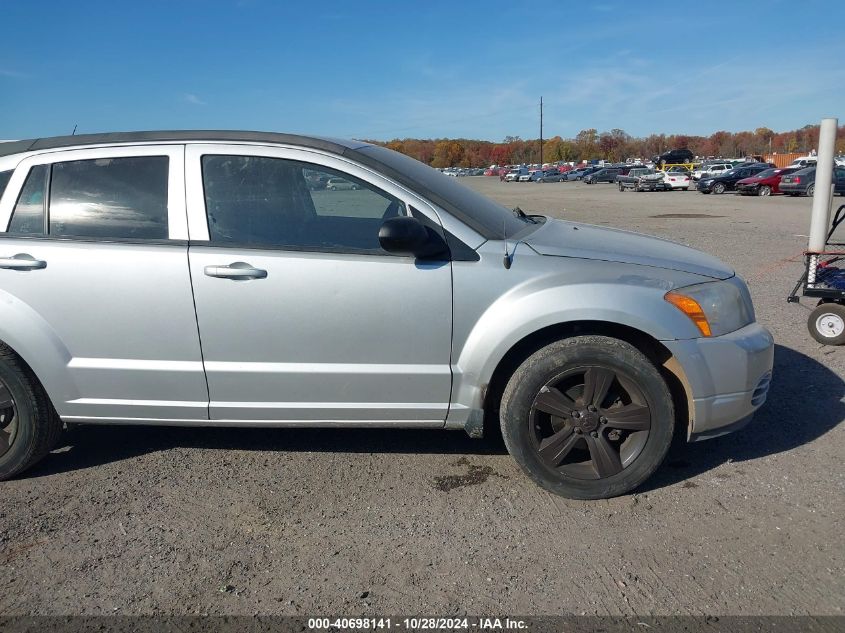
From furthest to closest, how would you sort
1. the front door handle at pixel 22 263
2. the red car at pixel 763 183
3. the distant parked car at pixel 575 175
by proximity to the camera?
1. the distant parked car at pixel 575 175
2. the red car at pixel 763 183
3. the front door handle at pixel 22 263

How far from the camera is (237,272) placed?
3.42m

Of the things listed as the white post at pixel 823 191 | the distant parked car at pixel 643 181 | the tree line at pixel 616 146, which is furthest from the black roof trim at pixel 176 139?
the tree line at pixel 616 146

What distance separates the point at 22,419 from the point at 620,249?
130 inches

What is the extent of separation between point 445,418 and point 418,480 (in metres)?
0.43

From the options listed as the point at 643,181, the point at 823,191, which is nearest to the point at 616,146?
the point at 643,181

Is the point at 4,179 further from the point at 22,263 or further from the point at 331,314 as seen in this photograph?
the point at 331,314

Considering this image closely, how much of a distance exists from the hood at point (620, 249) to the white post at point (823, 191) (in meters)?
2.56

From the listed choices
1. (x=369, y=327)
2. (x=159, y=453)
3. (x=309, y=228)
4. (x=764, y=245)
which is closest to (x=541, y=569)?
(x=369, y=327)

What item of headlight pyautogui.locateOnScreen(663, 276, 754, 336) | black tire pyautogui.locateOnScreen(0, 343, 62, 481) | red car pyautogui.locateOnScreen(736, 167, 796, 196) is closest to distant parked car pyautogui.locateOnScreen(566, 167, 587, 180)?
red car pyautogui.locateOnScreen(736, 167, 796, 196)

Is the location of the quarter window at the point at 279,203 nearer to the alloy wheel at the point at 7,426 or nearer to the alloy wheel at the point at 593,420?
the alloy wheel at the point at 593,420

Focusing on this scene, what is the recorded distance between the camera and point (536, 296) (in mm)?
3340

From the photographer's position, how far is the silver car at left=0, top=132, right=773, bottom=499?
133 inches

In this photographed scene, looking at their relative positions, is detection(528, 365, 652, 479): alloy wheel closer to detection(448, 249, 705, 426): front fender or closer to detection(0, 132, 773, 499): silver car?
detection(0, 132, 773, 499): silver car

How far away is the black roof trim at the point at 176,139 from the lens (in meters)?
3.62
